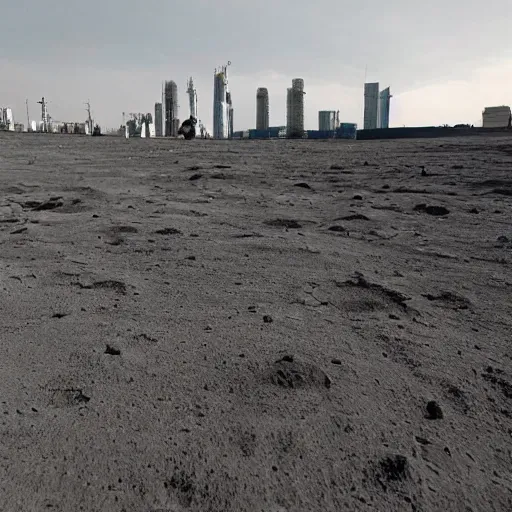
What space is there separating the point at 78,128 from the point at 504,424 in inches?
1883

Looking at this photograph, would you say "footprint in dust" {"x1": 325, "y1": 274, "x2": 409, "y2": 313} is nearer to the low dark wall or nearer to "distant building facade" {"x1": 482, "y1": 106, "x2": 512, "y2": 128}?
the low dark wall

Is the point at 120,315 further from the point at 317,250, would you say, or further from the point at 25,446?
the point at 317,250

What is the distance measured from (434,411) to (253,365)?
1.65 feet

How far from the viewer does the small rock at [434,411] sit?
1.25m

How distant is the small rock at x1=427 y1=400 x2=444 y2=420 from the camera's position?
Result: 125 centimetres

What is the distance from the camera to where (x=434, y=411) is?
4.18 ft

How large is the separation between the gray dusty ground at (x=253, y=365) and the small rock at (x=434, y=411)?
0.04 feet

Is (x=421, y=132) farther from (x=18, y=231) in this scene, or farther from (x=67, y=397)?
(x=67, y=397)

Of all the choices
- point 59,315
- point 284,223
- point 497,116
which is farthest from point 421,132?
point 59,315

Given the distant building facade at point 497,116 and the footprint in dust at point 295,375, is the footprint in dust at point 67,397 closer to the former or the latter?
the footprint in dust at point 295,375

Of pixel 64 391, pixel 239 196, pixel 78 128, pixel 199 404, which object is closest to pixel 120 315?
pixel 64 391

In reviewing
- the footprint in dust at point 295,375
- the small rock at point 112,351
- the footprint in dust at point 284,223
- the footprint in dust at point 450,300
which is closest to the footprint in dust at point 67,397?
the small rock at point 112,351

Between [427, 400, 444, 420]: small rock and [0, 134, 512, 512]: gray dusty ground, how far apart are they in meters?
0.01

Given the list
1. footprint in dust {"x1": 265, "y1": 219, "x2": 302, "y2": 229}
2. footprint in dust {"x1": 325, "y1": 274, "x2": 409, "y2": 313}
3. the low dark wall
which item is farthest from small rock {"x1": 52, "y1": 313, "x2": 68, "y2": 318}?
the low dark wall
